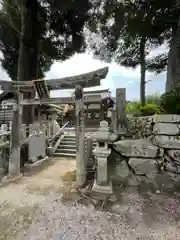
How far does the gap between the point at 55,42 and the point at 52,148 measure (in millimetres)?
6406

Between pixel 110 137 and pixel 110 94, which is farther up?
pixel 110 94

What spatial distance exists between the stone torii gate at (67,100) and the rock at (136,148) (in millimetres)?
968

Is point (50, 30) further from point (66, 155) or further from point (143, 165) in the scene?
point (143, 165)

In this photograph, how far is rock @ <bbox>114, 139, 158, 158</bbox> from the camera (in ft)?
10.4

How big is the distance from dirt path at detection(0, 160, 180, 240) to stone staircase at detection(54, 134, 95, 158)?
351 centimetres

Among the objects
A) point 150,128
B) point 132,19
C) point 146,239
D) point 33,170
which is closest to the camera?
point 146,239

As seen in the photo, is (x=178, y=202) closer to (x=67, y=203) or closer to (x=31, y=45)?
(x=67, y=203)

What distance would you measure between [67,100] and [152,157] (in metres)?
2.55

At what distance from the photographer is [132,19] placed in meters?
5.66

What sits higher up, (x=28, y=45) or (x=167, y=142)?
(x=28, y=45)

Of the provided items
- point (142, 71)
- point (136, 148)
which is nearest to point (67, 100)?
point (136, 148)

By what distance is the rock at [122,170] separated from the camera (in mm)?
3385

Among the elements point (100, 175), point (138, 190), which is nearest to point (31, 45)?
point (100, 175)

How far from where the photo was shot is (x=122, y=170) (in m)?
3.41
